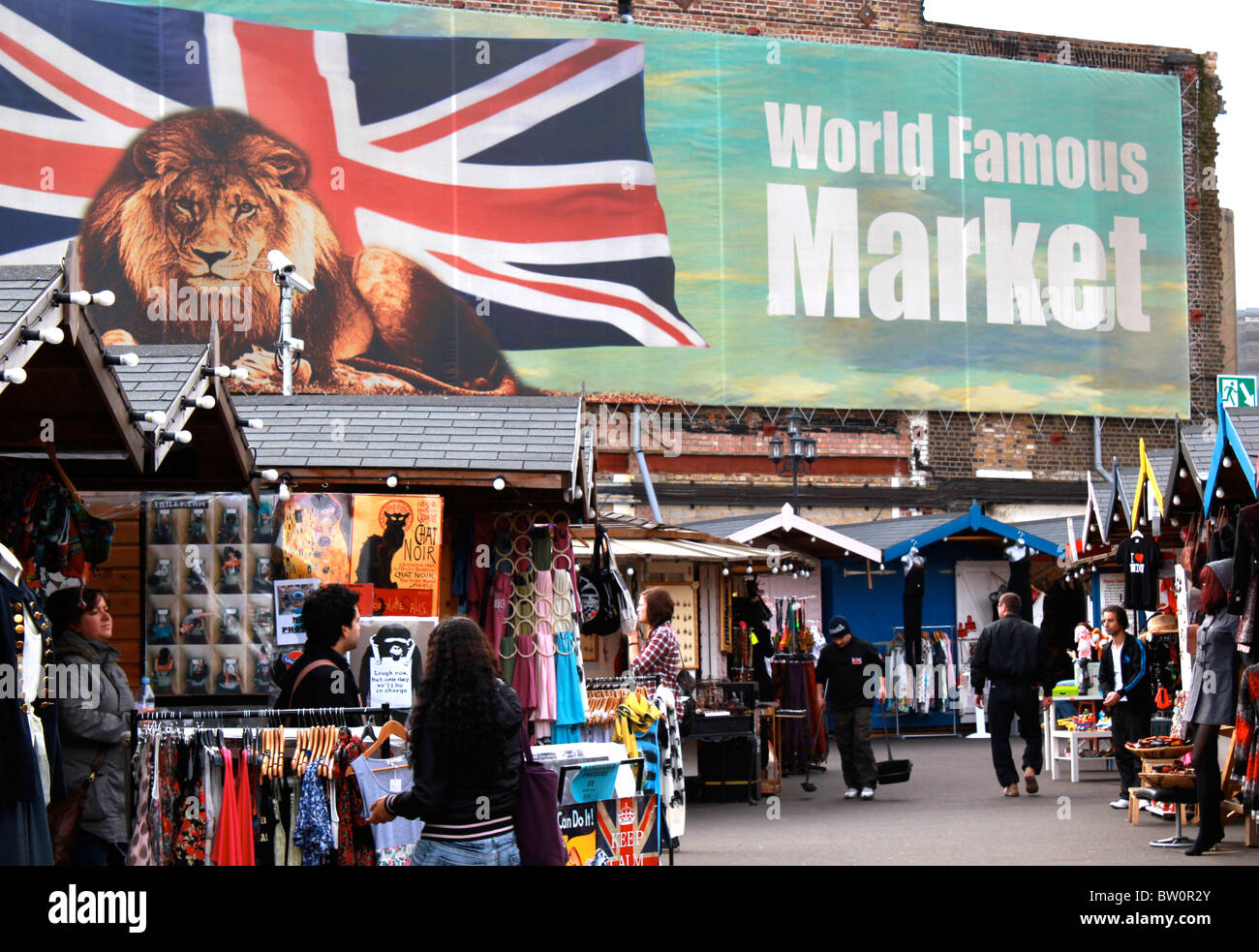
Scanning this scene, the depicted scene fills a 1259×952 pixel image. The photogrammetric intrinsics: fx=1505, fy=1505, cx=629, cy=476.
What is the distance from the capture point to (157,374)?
25.4 feet

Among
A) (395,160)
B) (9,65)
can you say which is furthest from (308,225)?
(9,65)

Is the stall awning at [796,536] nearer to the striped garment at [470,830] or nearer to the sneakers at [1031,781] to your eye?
the sneakers at [1031,781]

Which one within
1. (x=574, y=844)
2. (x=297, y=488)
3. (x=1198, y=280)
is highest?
(x=1198, y=280)

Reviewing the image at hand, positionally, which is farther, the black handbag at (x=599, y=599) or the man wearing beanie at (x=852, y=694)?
the man wearing beanie at (x=852, y=694)

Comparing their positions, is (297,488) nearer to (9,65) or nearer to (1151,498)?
(1151,498)

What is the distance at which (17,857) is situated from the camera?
5320 mm

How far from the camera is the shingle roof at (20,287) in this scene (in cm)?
570

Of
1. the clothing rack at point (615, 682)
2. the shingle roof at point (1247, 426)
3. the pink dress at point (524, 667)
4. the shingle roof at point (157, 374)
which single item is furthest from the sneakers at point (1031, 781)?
the shingle roof at point (157, 374)

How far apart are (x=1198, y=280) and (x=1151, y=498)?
17198 millimetres

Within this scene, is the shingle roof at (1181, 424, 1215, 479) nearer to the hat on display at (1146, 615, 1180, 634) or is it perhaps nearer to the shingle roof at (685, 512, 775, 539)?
the hat on display at (1146, 615, 1180, 634)

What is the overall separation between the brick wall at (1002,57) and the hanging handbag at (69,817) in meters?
19.6

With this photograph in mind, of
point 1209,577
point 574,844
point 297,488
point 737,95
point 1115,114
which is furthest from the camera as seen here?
point 1115,114

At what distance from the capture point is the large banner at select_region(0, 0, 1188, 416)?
2408 centimetres

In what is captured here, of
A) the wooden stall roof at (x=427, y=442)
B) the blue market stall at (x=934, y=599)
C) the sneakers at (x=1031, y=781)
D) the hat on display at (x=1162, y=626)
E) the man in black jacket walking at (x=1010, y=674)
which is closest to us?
the wooden stall roof at (x=427, y=442)
